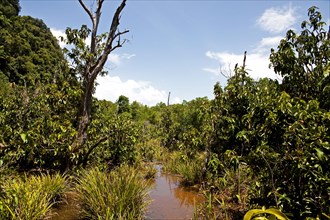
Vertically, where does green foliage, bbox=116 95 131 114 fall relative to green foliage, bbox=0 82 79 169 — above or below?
above

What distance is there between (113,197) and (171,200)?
3.31 meters

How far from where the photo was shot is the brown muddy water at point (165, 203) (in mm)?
5956

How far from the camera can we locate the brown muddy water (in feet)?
19.5

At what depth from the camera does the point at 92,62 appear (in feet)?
26.4

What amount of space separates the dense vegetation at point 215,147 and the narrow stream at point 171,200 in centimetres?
51

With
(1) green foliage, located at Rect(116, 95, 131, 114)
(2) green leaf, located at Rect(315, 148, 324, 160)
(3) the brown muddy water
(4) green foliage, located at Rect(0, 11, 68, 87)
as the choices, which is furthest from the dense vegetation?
(4) green foliage, located at Rect(0, 11, 68, 87)

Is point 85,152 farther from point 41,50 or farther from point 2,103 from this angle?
point 41,50

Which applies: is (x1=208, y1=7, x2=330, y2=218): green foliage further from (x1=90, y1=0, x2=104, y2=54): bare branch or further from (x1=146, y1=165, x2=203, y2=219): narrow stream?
(x1=90, y1=0, x2=104, y2=54): bare branch

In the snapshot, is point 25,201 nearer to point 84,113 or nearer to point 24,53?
point 84,113

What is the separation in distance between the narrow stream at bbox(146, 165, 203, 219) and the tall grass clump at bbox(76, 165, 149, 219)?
961 millimetres

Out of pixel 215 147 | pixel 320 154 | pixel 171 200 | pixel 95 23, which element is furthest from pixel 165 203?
pixel 95 23

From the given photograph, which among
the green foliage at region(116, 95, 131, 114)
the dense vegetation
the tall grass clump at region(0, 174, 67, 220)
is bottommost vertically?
the tall grass clump at region(0, 174, 67, 220)

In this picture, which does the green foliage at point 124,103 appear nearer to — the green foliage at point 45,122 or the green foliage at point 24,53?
the green foliage at point 24,53

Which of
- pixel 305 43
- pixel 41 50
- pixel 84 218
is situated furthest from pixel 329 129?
pixel 41 50
